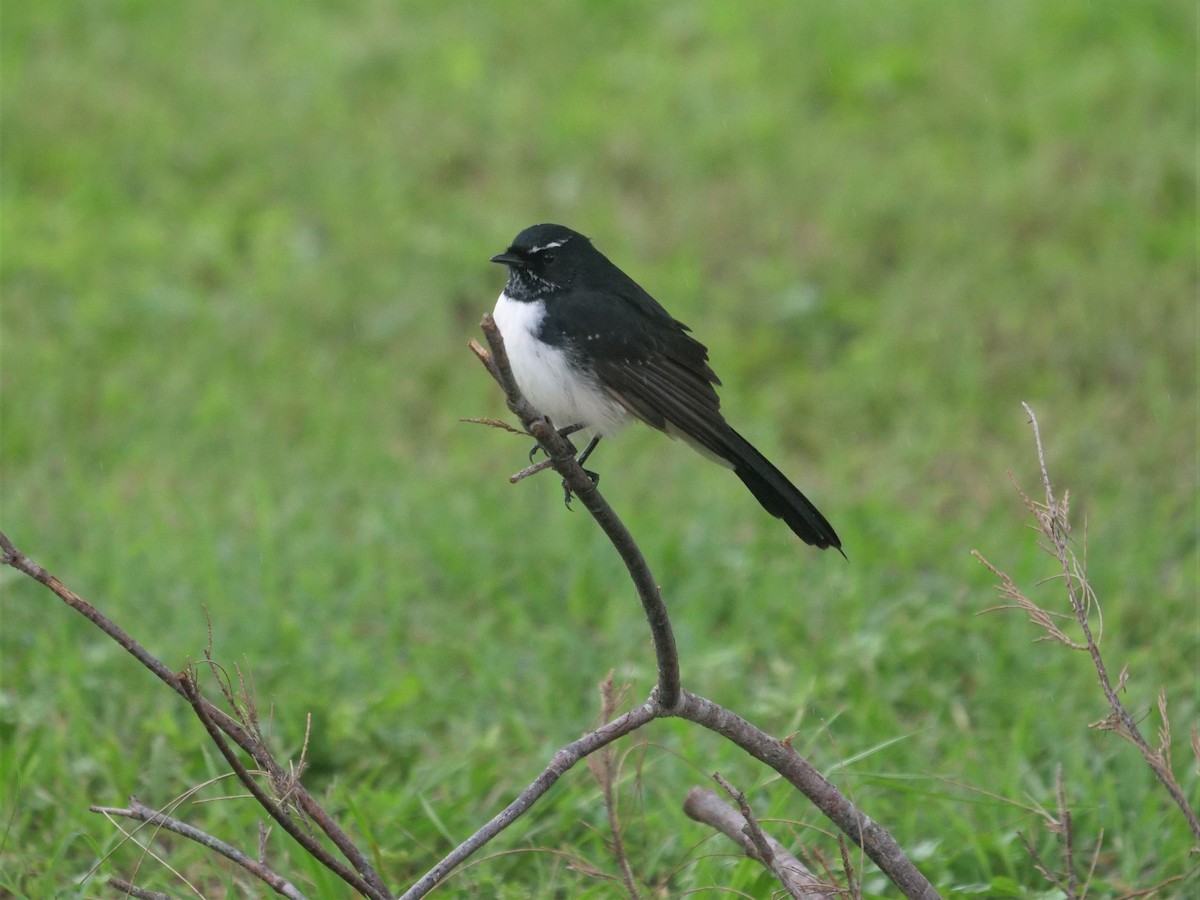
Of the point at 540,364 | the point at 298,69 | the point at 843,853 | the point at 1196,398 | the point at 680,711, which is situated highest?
the point at 298,69

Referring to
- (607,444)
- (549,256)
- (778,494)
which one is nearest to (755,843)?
(778,494)

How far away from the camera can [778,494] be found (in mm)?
3059

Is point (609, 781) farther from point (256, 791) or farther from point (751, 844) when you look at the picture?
point (256, 791)

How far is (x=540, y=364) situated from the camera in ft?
11.1

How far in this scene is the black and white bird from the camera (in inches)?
132

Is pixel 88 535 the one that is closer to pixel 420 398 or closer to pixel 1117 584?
pixel 420 398

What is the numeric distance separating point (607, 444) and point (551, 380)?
3.43m

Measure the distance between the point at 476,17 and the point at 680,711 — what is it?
323 inches

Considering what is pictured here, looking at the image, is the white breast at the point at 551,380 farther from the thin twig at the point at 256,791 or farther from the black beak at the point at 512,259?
the thin twig at the point at 256,791

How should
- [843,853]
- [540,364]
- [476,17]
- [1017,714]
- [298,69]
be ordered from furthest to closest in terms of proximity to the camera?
[476,17] < [298,69] < [1017,714] < [540,364] < [843,853]

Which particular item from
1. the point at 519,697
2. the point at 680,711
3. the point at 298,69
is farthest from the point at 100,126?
the point at 680,711

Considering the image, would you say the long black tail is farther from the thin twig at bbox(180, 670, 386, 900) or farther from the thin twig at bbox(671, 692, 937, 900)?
the thin twig at bbox(180, 670, 386, 900)

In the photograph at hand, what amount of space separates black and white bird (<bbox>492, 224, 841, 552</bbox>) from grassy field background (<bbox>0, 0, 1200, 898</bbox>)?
65 cm

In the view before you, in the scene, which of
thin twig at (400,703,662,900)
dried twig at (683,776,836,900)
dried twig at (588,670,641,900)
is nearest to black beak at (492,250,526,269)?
dried twig at (588,670,641,900)
